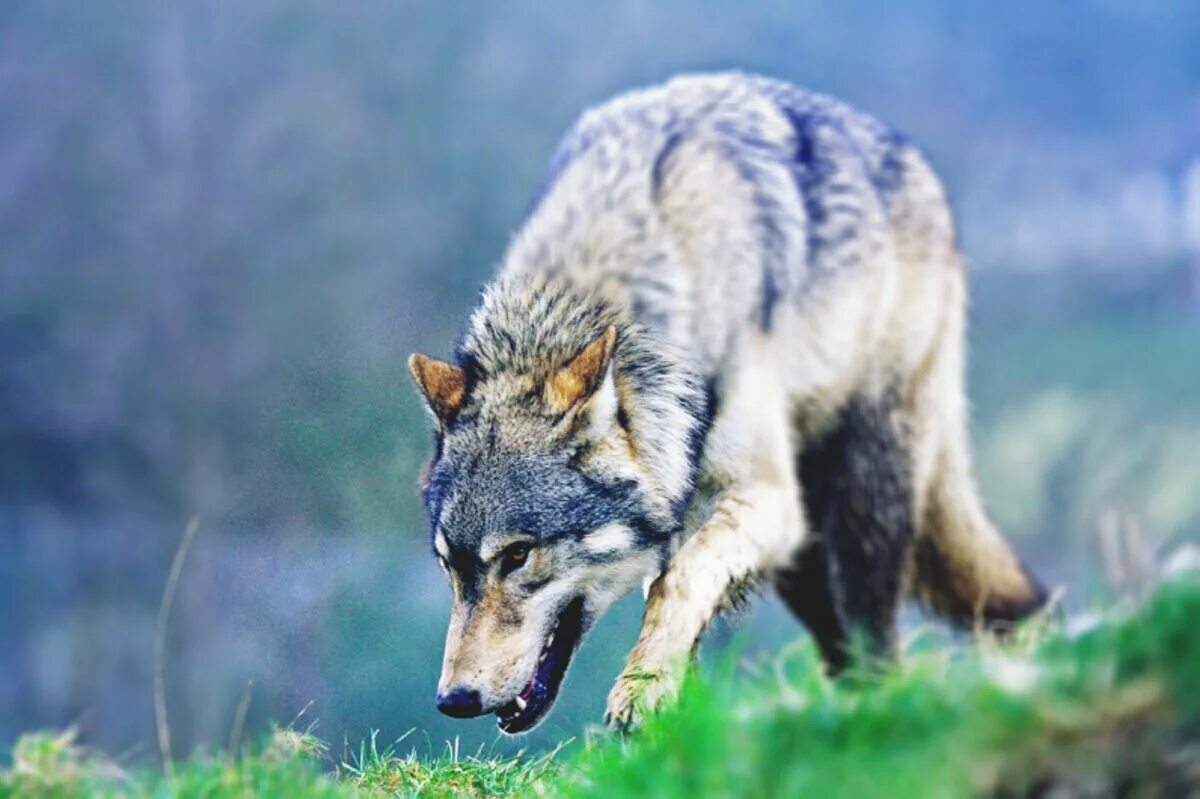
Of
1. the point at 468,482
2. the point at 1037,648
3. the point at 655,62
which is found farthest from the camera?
the point at 655,62

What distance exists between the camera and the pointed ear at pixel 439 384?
11.7 feet

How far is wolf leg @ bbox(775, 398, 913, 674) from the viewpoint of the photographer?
173 inches

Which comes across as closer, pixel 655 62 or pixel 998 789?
pixel 998 789

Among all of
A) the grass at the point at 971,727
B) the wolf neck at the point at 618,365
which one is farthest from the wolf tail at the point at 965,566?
the grass at the point at 971,727

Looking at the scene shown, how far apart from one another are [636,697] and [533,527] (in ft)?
1.68

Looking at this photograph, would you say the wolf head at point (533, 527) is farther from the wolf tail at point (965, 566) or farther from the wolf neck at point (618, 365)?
the wolf tail at point (965, 566)

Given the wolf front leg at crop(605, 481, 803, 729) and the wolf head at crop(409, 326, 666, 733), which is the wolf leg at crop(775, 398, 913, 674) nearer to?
the wolf front leg at crop(605, 481, 803, 729)

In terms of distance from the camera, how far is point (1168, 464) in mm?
5305

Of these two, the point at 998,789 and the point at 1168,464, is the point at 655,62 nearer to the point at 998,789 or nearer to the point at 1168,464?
the point at 1168,464

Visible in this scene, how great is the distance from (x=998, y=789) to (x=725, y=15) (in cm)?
374

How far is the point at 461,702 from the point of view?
3.12 metres

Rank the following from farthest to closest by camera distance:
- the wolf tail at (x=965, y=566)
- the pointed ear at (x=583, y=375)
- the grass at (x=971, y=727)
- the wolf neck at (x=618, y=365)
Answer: the wolf tail at (x=965, y=566) → the wolf neck at (x=618, y=365) → the pointed ear at (x=583, y=375) → the grass at (x=971, y=727)

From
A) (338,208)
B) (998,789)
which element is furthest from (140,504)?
(998,789)

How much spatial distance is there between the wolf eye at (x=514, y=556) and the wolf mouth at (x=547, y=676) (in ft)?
0.60
